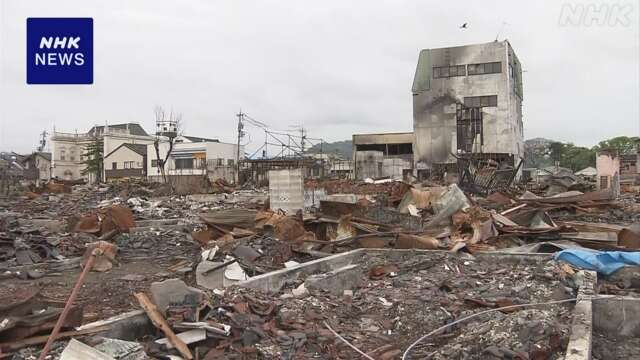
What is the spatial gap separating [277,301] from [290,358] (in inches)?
58.5

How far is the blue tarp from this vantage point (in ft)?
22.6

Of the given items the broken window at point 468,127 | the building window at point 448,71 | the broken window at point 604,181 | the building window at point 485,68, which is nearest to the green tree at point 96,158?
the building window at point 448,71

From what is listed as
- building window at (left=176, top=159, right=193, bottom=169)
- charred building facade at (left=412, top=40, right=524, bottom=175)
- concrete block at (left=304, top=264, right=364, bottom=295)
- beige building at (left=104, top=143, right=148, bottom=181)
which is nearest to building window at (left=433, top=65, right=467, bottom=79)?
charred building facade at (left=412, top=40, right=524, bottom=175)

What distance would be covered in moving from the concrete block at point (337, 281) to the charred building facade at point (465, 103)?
34512 millimetres

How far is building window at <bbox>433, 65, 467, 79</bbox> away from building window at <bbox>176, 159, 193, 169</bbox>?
83.2 feet

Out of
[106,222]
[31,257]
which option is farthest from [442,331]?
[106,222]

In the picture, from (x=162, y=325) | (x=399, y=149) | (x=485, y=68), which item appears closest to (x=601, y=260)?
(x=162, y=325)

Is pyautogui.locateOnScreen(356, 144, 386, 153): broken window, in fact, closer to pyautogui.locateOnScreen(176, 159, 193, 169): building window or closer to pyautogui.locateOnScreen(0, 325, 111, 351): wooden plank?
pyautogui.locateOnScreen(176, 159, 193, 169): building window

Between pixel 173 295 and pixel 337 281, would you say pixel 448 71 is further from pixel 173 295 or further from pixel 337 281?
pixel 173 295

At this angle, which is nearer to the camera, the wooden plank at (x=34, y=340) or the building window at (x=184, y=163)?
the wooden plank at (x=34, y=340)

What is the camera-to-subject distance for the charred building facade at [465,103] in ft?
138

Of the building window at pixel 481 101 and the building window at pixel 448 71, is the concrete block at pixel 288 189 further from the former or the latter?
the building window at pixel 448 71

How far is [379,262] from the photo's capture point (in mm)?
8547

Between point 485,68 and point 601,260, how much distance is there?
3816 cm
